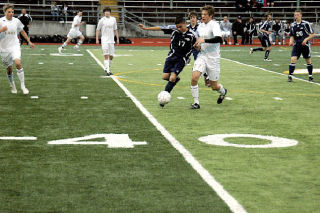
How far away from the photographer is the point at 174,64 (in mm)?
12727

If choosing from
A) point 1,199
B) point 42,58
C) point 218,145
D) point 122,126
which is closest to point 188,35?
point 122,126

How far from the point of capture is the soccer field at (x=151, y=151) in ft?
19.6

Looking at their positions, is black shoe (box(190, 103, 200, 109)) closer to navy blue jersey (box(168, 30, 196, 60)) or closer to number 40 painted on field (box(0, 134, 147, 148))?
navy blue jersey (box(168, 30, 196, 60))

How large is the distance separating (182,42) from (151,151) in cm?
495

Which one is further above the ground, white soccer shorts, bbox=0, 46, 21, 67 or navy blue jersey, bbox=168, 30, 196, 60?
navy blue jersey, bbox=168, 30, 196, 60

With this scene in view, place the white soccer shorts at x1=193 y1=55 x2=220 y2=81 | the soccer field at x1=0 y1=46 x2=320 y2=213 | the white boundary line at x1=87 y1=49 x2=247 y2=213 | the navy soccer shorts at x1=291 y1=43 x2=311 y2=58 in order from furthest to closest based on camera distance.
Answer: the navy soccer shorts at x1=291 y1=43 x2=311 y2=58, the white soccer shorts at x1=193 y1=55 x2=220 y2=81, the soccer field at x1=0 y1=46 x2=320 y2=213, the white boundary line at x1=87 y1=49 x2=247 y2=213

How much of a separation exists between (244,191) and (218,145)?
234cm

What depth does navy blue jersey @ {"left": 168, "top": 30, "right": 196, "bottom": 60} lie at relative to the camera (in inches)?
494

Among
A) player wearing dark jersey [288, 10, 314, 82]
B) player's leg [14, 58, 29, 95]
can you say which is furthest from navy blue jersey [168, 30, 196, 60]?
player wearing dark jersey [288, 10, 314, 82]

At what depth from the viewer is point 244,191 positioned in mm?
6250

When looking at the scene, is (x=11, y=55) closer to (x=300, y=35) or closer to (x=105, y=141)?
(x=105, y=141)

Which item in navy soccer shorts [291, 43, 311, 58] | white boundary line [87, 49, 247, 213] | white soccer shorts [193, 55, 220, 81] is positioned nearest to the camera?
white boundary line [87, 49, 247, 213]

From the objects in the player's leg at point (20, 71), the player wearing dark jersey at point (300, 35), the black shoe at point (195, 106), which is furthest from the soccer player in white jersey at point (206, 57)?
the player wearing dark jersey at point (300, 35)

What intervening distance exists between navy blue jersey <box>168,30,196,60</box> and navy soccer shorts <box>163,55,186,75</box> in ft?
0.29
